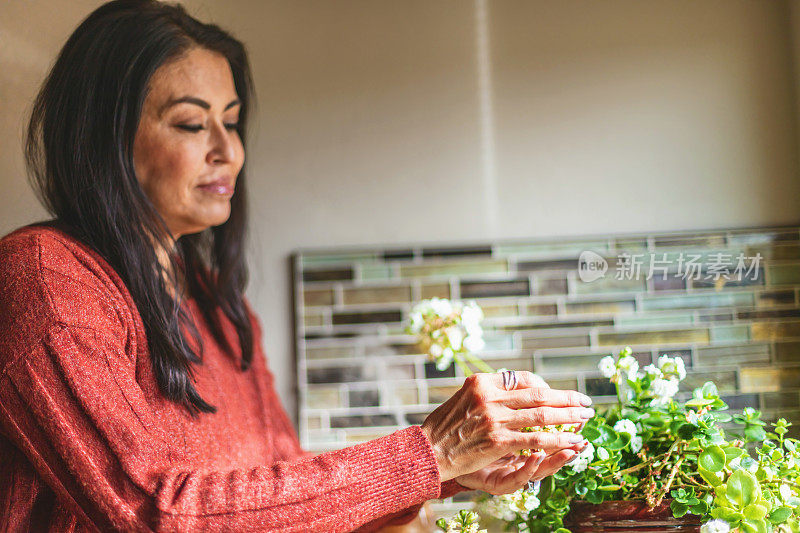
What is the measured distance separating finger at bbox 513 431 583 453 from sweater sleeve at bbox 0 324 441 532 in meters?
0.08

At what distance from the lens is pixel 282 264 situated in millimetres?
1600

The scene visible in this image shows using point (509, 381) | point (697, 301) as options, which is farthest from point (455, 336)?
point (697, 301)

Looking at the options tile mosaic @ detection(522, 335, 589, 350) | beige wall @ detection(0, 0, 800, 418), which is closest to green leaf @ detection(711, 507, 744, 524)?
beige wall @ detection(0, 0, 800, 418)

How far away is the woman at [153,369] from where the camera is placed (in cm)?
63

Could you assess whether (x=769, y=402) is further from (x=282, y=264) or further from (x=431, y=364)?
(x=282, y=264)

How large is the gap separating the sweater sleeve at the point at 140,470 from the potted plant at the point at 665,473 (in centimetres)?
11

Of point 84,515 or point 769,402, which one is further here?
point 769,402

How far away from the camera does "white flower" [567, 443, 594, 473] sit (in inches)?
26.3

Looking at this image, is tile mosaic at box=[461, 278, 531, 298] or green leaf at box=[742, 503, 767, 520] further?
tile mosaic at box=[461, 278, 531, 298]

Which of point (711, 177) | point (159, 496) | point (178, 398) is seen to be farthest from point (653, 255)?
point (159, 496)

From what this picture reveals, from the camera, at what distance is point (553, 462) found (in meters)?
0.67

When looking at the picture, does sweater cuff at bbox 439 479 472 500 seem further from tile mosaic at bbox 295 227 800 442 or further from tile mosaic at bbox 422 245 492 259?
tile mosaic at bbox 422 245 492 259

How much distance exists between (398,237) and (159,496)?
1022mm

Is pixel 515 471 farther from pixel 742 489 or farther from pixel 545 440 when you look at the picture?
pixel 742 489
